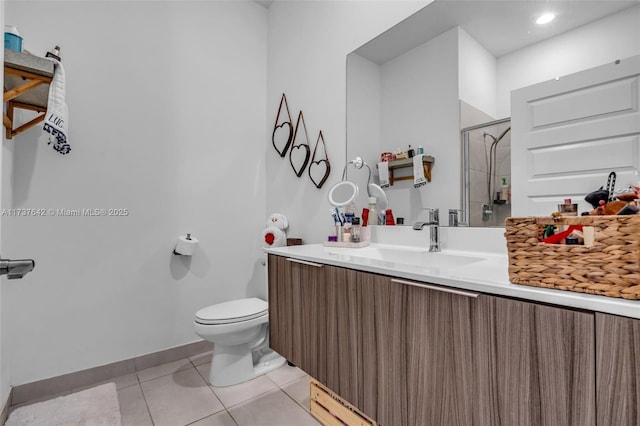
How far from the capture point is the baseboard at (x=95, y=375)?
1656mm

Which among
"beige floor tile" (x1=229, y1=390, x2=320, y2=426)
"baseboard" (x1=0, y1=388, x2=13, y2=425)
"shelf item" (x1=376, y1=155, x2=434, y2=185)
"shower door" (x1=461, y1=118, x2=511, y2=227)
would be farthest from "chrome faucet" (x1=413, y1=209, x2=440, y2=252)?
"baseboard" (x1=0, y1=388, x2=13, y2=425)

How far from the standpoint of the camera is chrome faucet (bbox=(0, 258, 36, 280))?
674 mm

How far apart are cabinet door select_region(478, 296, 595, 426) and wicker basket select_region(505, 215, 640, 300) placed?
0.21ft

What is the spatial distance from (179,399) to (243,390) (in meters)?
0.35

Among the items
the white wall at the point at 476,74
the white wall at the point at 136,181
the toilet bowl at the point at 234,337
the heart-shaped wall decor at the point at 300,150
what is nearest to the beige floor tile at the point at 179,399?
the toilet bowl at the point at 234,337

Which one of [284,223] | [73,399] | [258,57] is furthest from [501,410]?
[258,57]

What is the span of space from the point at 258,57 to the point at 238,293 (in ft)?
6.57

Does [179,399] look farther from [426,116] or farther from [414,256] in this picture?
[426,116]

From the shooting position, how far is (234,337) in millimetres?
1779

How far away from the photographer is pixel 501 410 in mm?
701

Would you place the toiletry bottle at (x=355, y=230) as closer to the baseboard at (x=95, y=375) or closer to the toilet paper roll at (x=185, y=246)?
the toilet paper roll at (x=185, y=246)

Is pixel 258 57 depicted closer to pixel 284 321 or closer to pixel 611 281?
pixel 284 321

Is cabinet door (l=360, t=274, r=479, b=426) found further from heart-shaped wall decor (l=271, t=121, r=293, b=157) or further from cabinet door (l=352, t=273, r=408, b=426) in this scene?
heart-shaped wall decor (l=271, t=121, r=293, b=157)

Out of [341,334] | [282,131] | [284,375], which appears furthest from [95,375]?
[282,131]
